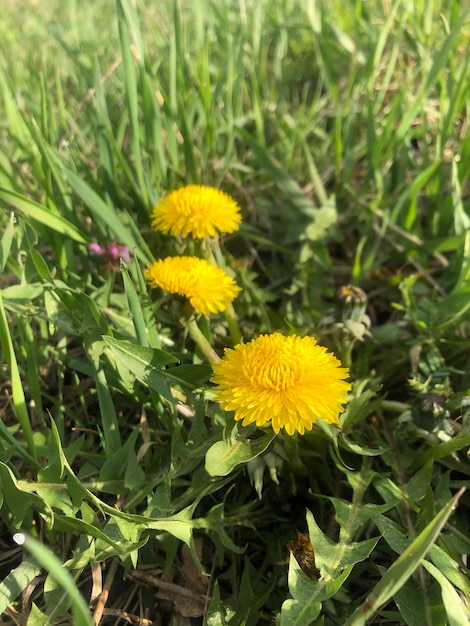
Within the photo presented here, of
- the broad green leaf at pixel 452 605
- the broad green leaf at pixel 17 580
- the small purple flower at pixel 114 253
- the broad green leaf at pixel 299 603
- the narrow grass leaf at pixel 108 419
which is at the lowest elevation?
the broad green leaf at pixel 17 580

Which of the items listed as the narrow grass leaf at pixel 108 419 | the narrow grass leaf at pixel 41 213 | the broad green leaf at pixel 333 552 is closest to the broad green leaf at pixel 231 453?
the broad green leaf at pixel 333 552

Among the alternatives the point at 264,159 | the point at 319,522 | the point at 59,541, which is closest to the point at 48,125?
the point at 264,159

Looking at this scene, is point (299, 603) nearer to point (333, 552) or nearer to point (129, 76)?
point (333, 552)

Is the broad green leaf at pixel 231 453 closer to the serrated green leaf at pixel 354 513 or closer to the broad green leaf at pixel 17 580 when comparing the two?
the serrated green leaf at pixel 354 513

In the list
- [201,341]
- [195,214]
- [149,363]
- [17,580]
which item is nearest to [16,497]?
[17,580]

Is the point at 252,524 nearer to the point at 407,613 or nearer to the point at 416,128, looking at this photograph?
the point at 407,613

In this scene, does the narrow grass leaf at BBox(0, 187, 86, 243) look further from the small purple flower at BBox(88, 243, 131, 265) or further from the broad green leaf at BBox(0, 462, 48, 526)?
the broad green leaf at BBox(0, 462, 48, 526)
